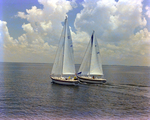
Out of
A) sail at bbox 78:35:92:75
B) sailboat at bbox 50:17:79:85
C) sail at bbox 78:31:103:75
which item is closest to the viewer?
sailboat at bbox 50:17:79:85

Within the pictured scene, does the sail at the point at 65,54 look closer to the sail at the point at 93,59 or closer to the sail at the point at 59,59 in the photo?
the sail at the point at 59,59

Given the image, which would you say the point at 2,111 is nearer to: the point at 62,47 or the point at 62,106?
the point at 62,106

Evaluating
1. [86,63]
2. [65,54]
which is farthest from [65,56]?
[86,63]

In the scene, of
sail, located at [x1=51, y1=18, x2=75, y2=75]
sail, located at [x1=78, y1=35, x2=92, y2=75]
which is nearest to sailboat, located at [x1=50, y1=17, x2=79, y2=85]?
sail, located at [x1=51, y1=18, x2=75, y2=75]

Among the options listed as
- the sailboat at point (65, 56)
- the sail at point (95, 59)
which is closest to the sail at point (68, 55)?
the sailboat at point (65, 56)

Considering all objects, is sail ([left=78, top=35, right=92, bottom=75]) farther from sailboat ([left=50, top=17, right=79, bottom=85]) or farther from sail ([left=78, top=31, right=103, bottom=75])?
sailboat ([left=50, top=17, right=79, bottom=85])

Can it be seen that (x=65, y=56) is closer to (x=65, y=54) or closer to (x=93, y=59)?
(x=65, y=54)

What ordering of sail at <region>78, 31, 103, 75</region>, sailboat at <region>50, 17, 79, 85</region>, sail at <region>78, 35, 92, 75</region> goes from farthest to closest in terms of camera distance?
sail at <region>78, 35, 92, 75</region>
sail at <region>78, 31, 103, 75</region>
sailboat at <region>50, 17, 79, 85</region>

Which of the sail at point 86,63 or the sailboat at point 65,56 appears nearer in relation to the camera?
the sailboat at point 65,56

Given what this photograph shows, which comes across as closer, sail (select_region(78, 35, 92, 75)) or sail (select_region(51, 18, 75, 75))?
sail (select_region(51, 18, 75, 75))

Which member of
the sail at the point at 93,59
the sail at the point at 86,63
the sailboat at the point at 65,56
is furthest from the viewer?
the sail at the point at 86,63

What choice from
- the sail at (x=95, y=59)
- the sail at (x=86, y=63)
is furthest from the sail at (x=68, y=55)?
the sail at (x=95, y=59)

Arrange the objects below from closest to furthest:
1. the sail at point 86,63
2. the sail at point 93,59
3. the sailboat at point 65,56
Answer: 1. the sailboat at point 65,56
2. the sail at point 93,59
3. the sail at point 86,63

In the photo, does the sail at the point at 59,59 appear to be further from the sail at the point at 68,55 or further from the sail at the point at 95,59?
the sail at the point at 95,59
